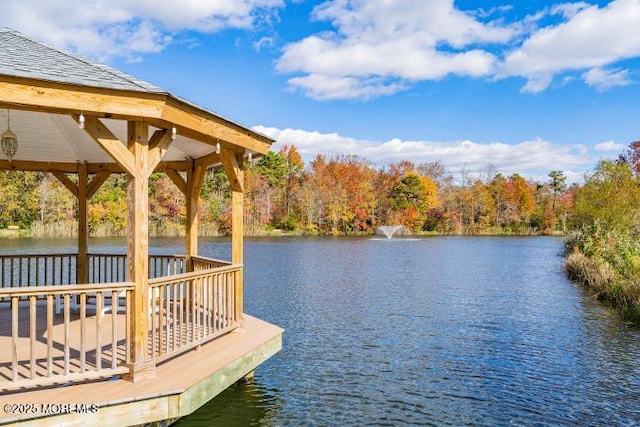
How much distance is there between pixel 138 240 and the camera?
479 cm

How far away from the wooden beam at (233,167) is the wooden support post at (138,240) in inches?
71.4

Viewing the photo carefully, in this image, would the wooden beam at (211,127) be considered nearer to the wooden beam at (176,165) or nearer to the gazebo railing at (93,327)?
the gazebo railing at (93,327)

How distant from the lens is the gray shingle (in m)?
4.22

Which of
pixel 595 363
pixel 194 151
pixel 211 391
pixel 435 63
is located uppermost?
pixel 435 63

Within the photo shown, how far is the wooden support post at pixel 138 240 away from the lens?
477cm

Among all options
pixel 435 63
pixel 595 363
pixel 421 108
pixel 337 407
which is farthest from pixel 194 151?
pixel 421 108

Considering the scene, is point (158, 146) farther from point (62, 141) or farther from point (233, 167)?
point (62, 141)

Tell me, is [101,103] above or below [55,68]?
below

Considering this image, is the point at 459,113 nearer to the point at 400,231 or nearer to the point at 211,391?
the point at 400,231

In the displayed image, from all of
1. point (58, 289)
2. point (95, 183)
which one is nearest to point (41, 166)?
point (95, 183)

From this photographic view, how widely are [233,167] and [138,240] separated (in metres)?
2.21

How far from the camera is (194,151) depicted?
752 cm

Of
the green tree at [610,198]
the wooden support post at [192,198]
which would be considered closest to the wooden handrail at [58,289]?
the wooden support post at [192,198]

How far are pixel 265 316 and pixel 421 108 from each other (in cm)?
2972
